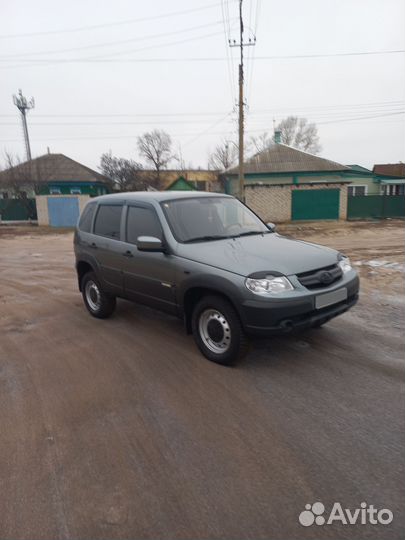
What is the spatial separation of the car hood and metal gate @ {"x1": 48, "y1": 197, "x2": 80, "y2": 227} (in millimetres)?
21585

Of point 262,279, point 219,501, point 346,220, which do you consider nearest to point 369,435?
point 219,501

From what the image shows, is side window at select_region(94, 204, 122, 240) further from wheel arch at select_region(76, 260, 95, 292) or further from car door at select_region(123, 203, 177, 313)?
wheel arch at select_region(76, 260, 95, 292)

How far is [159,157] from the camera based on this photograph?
44094mm

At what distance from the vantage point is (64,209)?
2372 centimetres

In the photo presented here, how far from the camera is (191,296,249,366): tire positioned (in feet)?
12.0

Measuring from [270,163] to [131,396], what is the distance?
25.3m

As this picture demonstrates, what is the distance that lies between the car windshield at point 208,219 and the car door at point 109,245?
3.07ft

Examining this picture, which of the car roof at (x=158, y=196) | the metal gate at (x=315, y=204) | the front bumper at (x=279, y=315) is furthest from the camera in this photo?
the metal gate at (x=315, y=204)

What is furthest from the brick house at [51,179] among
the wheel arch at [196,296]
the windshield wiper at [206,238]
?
the wheel arch at [196,296]

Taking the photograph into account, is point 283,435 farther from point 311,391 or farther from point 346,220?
point 346,220

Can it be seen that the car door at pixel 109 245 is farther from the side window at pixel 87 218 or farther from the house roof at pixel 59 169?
the house roof at pixel 59 169

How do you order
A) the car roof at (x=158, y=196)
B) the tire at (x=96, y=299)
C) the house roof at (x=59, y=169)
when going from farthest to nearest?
the house roof at (x=59, y=169) < the tire at (x=96, y=299) < the car roof at (x=158, y=196)

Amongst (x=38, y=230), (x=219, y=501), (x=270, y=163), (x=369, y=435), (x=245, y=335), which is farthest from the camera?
(x=270, y=163)

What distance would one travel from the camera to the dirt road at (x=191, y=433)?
2092 millimetres
